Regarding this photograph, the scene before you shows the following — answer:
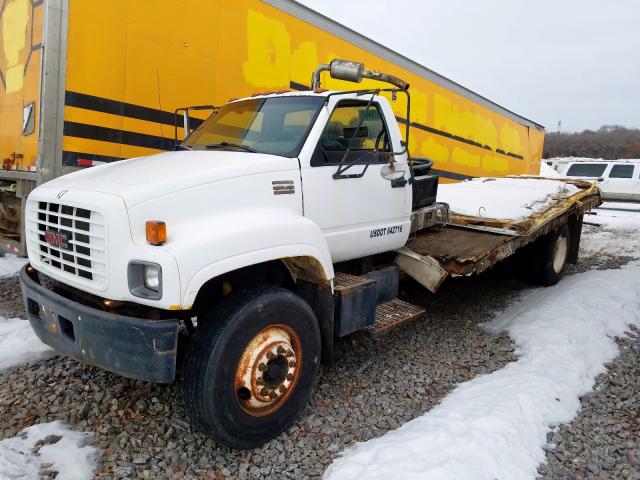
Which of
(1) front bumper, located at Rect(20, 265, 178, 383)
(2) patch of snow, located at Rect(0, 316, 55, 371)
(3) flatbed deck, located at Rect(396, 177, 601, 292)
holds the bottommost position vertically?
(2) patch of snow, located at Rect(0, 316, 55, 371)

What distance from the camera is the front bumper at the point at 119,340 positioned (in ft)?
8.32

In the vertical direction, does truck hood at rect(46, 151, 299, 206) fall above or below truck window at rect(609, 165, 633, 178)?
below

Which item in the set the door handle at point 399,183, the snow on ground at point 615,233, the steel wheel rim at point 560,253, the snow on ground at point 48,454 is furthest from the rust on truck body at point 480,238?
the snow on ground at point 48,454

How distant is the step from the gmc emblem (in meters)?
2.22

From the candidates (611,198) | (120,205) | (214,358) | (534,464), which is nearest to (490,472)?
(534,464)

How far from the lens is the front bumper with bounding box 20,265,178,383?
2537mm

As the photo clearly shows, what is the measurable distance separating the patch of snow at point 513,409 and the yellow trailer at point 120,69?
3726 mm

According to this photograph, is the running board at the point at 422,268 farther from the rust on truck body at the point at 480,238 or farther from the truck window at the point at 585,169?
the truck window at the point at 585,169

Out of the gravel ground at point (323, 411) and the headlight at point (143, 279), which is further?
the gravel ground at point (323, 411)

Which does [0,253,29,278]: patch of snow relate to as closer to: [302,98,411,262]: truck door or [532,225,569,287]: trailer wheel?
[302,98,411,262]: truck door

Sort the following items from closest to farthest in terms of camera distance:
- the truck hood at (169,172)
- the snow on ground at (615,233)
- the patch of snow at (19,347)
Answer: the truck hood at (169,172), the patch of snow at (19,347), the snow on ground at (615,233)

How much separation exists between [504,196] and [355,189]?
3.73m

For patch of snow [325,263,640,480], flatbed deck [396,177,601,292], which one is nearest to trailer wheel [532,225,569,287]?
flatbed deck [396,177,601,292]

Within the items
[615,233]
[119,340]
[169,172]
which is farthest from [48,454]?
[615,233]
